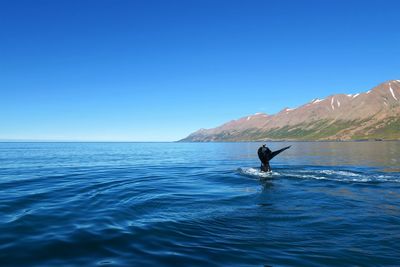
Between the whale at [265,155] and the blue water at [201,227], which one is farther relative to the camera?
the whale at [265,155]

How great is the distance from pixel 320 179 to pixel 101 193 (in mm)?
22304

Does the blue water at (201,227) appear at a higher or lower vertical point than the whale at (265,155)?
lower

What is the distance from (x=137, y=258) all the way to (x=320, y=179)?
27.2 meters

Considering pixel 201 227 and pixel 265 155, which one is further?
pixel 265 155

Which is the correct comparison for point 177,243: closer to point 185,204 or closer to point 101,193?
point 185,204

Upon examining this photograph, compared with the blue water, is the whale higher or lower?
higher

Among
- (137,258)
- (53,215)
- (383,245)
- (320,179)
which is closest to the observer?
(137,258)

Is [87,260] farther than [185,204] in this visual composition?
No

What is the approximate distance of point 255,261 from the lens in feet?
36.3

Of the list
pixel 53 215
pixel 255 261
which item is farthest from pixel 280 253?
pixel 53 215

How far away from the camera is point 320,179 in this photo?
34.0m

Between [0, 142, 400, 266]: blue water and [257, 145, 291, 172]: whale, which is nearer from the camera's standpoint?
[0, 142, 400, 266]: blue water

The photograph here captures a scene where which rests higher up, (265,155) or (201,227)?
(265,155)

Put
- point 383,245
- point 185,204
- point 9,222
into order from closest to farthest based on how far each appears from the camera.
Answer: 1. point 383,245
2. point 9,222
3. point 185,204
